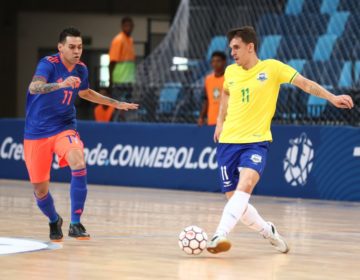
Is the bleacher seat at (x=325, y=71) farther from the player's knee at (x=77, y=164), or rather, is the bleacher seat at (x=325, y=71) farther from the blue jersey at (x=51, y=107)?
the player's knee at (x=77, y=164)

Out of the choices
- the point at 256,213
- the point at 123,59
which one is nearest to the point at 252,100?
the point at 256,213

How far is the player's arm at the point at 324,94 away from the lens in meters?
9.19

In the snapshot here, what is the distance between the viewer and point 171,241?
10656mm

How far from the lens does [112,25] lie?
32.3 m

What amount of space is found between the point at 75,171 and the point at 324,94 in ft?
8.38

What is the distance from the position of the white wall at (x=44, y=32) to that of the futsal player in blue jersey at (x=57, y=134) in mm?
21739

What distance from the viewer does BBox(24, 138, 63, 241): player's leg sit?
34.7 ft

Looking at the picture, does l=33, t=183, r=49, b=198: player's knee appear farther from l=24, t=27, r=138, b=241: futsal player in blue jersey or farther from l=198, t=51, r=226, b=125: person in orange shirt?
l=198, t=51, r=226, b=125: person in orange shirt

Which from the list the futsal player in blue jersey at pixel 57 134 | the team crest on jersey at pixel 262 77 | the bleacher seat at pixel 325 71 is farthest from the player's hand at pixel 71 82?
the bleacher seat at pixel 325 71

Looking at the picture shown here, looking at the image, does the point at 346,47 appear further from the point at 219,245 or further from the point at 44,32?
the point at 44,32

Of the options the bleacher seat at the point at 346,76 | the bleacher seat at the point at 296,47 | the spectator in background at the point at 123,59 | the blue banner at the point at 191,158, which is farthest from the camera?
the spectator in background at the point at 123,59

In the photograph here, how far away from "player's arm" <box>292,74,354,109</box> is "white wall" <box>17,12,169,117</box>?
22.9 meters

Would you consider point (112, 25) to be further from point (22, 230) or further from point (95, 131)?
point (22, 230)

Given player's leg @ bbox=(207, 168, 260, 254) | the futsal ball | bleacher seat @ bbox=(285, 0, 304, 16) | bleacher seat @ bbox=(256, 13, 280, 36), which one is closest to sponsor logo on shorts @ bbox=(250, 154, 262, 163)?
player's leg @ bbox=(207, 168, 260, 254)
